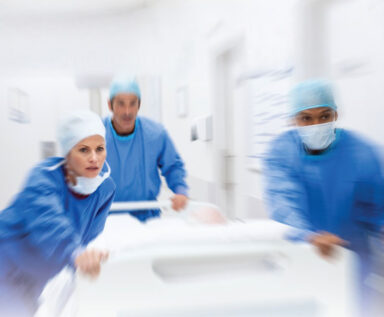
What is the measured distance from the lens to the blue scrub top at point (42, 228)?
0.61 m

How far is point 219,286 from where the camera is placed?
1.49 ft

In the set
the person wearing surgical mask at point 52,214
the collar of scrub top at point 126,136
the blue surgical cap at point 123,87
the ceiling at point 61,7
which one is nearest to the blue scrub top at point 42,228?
the person wearing surgical mask at point 52,214

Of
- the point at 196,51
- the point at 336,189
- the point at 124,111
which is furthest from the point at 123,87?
the point at 336,189

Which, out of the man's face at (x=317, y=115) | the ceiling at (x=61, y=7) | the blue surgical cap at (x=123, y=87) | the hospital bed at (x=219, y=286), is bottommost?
the hospital bed at (x=219, y=286)

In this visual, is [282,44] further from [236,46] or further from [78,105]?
[78,105]

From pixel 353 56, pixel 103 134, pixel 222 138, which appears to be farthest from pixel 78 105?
pixel 353 56

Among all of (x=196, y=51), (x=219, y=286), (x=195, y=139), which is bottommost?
(x=219, y=286)

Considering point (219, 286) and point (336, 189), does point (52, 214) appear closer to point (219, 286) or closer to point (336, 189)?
point (219, 286)

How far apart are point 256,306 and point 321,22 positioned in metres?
0.71

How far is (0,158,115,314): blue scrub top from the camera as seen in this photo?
610 mm

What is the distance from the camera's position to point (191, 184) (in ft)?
3.01

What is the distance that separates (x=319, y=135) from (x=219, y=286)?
0.50 m

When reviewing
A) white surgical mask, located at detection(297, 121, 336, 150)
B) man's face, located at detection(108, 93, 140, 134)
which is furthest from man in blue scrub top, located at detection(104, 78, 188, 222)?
white surgical mask, located at detection(297, 121, 336, 150)

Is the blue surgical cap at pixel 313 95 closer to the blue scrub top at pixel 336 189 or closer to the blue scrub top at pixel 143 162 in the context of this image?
the blue scrub top at pixel 336 189
